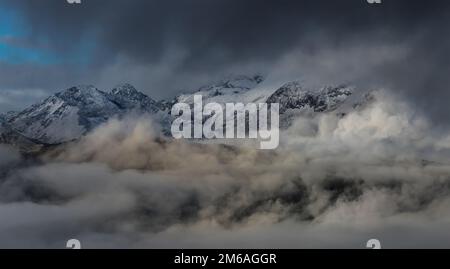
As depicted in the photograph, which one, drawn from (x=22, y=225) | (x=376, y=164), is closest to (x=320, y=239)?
(x=376, y=164)
